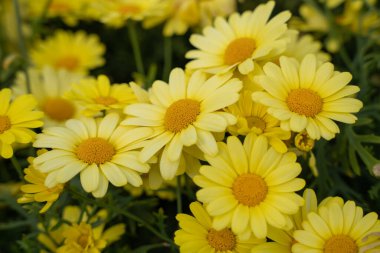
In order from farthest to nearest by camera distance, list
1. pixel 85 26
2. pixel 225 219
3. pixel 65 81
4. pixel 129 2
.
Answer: pixel 85 26 → pixel 129 2 → pixel 65 81 → pixel 225 219

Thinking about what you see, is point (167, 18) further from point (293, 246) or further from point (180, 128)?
point (293, 246)

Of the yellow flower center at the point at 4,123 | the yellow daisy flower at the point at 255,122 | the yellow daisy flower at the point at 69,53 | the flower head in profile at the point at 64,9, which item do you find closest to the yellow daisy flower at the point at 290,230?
the yellow daisy flower at the point at 255,122

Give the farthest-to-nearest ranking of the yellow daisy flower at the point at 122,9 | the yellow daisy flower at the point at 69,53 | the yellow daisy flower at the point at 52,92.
A: the yellow daisy flower at the point at 69,53 < the yellow daisy flower at the point at 122,9 < the yellow daisy flower at the point at 52,92

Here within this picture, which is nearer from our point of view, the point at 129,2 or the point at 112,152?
the point at 112,152

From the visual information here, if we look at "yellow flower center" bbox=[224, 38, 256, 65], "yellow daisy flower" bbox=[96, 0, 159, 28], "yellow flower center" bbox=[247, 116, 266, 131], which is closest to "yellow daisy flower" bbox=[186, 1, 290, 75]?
"yellow flower center" bbox=[224, 38, 256, 65]

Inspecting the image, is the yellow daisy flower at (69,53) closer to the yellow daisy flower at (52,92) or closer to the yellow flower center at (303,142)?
the yellow daisy flower at (52,92)

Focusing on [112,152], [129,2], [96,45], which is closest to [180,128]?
[112,152]

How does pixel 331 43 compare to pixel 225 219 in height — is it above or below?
above

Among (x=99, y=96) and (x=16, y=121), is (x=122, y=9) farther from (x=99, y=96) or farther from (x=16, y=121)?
(x=16, y=121)
